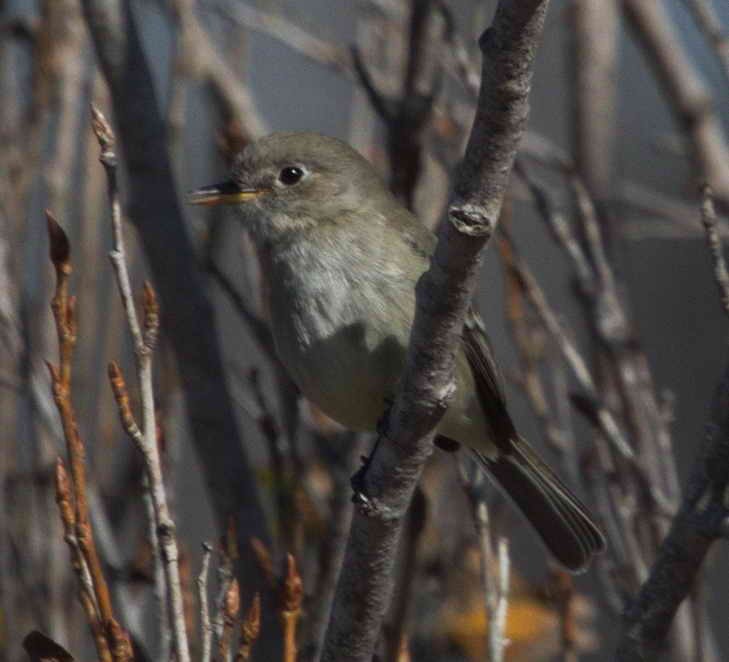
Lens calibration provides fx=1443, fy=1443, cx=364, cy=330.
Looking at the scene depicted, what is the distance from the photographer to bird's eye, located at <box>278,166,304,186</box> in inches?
154

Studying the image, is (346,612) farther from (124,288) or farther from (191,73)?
(191,73)

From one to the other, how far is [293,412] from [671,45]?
6.42ft

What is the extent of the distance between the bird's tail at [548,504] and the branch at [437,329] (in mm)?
1107

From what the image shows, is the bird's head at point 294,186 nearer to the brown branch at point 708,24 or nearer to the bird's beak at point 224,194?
the bird's beak at point 224,194

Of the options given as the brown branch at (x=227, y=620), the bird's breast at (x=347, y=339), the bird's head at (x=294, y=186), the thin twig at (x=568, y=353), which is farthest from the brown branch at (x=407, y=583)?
the bird's head at (x=294, y=186)

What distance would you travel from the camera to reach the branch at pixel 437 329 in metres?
2.03

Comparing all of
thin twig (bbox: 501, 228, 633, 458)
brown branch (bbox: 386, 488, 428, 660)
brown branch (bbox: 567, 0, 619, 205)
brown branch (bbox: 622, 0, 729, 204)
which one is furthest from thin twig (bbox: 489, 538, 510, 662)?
brown branch (bbox: 567, 0, 619, 205)

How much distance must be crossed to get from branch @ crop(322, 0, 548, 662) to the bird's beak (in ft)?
4.69

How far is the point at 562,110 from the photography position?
10.3m

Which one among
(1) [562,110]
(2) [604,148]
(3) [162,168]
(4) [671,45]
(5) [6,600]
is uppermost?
(1) [562,110]

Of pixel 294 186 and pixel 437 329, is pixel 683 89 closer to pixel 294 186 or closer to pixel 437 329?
pixel 294 186

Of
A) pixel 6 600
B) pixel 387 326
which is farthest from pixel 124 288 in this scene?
pixel 6 600

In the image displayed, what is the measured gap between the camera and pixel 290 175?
Result: 3930mm

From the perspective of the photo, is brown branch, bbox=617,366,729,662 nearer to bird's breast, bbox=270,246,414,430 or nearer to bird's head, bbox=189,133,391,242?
bird's breast, bbox=270,246,414,430
